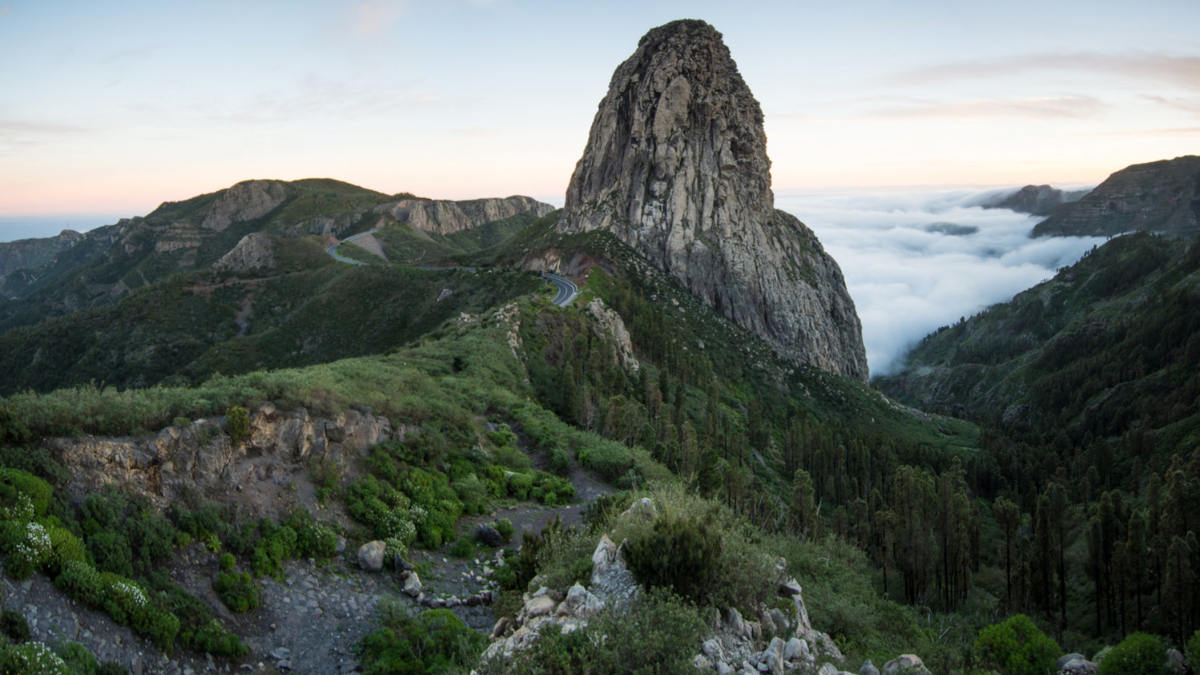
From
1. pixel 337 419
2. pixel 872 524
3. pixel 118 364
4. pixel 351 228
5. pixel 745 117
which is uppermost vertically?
pixel 745 117

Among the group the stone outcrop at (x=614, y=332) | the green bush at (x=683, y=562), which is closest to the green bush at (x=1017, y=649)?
the green bush at (x=683, y=562)

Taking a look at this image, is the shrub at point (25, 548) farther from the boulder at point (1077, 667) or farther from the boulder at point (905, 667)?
the boulder at point (1077, 667)

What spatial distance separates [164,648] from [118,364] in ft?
318

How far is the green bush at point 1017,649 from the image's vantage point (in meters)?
16.9

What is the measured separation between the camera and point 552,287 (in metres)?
76.9

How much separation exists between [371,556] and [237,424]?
5.33 metres

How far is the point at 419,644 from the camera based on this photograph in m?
14.0

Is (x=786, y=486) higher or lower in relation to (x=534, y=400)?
lower

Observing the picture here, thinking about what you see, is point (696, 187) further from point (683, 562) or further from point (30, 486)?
point (30, 486)

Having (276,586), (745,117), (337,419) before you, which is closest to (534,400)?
(337,419)

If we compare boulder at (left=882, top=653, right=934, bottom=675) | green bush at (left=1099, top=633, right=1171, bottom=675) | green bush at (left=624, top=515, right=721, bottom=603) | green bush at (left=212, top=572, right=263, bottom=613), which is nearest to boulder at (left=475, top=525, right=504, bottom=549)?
green bush at (left=212, top=572, right=263, bottom=613)

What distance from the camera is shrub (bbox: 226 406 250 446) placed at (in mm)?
17556

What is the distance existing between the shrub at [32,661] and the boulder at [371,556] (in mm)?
7395

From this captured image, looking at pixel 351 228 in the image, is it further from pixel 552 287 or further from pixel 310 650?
pixel 310 650
